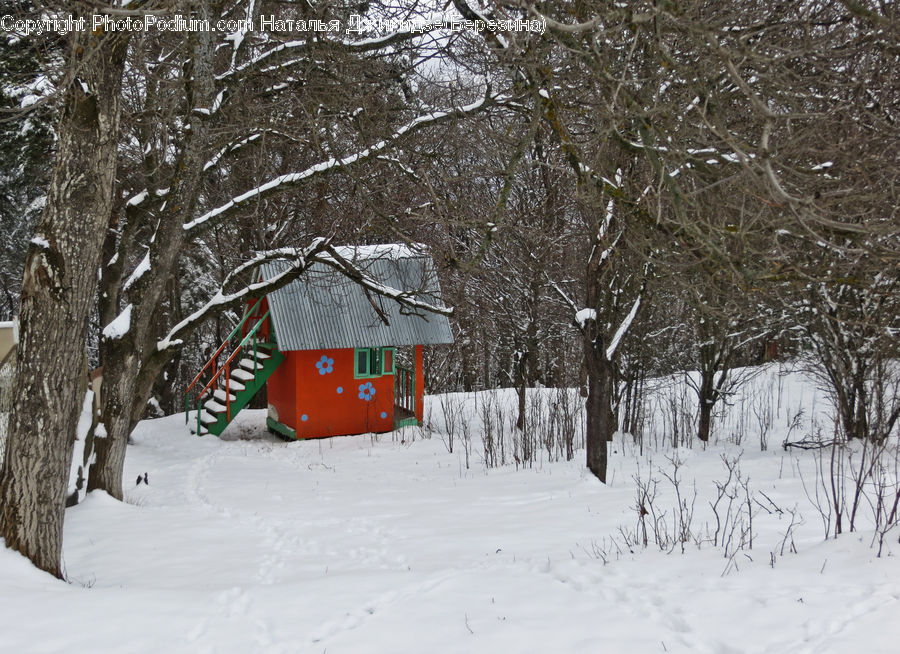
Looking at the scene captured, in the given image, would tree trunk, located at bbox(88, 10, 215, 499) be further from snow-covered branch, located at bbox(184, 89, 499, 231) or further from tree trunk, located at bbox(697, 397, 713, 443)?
tree trunk, located at bbox(697, 397, 713, 443)

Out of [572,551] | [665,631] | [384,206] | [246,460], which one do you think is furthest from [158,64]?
[665,631]

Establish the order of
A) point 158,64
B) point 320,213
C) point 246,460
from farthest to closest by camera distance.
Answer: point 320,213, point 246,460, point 158,64

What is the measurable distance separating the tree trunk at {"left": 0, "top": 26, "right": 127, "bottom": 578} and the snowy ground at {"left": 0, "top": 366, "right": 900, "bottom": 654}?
34cm

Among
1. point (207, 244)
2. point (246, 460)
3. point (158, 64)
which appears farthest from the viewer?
point (207, 244)

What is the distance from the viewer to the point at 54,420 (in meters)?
4.97

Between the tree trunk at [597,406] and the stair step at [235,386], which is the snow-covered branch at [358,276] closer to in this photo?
the tree trunk at [597,406]

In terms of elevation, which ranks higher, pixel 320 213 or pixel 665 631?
pixel 320 213

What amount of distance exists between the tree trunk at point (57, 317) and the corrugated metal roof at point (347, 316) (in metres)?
8.80

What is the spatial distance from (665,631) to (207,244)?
17.2 m

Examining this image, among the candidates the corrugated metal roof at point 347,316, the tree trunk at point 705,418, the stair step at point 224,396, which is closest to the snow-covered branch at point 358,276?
the corrugated metal roof at point 347,316

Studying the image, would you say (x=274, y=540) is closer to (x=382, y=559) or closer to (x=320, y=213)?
(x=382, y=559)

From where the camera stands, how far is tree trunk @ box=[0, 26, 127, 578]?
16.1 feet

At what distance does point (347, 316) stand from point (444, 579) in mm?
10073

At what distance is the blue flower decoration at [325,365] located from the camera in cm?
1498
